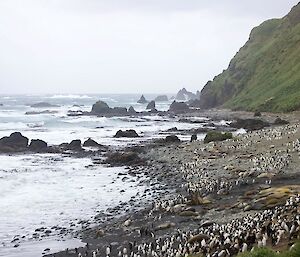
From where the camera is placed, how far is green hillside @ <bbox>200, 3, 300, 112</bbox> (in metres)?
91.2

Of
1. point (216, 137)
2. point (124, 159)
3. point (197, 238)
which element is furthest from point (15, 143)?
point (197, 238)

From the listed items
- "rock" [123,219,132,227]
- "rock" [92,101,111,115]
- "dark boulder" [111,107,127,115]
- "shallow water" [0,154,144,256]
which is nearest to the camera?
"rock" [123,219,132,227]

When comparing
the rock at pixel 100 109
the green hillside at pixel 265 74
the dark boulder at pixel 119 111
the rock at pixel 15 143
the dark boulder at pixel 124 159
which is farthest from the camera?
the rock at pixel 100 109

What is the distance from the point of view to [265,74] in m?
110

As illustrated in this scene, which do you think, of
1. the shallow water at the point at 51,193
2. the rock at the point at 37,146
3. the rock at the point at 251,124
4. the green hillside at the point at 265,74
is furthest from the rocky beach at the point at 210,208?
the green hillside at the point at 265,74

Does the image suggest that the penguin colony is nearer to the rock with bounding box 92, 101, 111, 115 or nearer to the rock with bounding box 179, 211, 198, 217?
the rock with bounding box 179, 211, 198, 217

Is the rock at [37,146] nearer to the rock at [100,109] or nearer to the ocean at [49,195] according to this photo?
the ocean at [49,195]

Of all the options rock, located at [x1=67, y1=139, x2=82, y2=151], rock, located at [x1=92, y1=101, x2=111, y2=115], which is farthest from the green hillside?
rock, located at [x1=67, y1=139, x2=82, y2=151]

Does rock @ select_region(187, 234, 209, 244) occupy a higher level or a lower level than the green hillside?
lower

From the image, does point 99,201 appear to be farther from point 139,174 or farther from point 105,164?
point 105,164

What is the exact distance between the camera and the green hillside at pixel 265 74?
9119cm

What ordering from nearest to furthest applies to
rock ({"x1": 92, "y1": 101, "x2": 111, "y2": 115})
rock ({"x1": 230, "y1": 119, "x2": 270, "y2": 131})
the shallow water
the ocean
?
the ocean, the shallow water, rock ({"x1": 230, "y1": 119, "x2": 270, "y2": 131}), rock ({"x1": 92, "y1": 101, "x2": 111, "y2": 115})

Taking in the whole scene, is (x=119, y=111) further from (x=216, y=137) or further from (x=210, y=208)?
(x=210, y=208)

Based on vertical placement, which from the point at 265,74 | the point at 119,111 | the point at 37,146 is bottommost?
the point at 37,146
